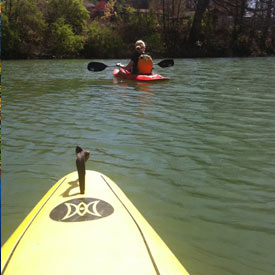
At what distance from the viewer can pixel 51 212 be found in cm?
188

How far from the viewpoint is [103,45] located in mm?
24281

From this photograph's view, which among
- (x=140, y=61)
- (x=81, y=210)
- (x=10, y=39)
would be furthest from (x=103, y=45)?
(x=81, y=210)

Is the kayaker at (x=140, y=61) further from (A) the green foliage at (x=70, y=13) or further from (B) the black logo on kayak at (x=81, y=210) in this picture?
(A) the green foliage at (x=70, y=13)

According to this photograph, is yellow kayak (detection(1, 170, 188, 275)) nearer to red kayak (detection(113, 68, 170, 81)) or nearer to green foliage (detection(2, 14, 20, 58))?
red kayak (detection(113, 68, 170, 81))

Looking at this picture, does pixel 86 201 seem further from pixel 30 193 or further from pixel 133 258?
pixel 30 193

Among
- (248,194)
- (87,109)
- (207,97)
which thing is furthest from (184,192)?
(207,97)

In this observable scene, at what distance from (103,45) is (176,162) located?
22152 mm

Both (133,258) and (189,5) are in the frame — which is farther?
(189,5)

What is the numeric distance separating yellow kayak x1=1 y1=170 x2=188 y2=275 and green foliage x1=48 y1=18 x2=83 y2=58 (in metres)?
22.8

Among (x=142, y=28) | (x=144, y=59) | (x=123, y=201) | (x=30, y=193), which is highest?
(x=142, y=28)

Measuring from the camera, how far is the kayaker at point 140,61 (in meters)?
9.05

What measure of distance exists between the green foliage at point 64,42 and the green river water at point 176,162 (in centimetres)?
1740

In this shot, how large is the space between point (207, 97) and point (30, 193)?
513 centimetres

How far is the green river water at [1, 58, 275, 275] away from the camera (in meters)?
2.22
